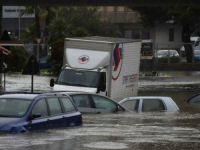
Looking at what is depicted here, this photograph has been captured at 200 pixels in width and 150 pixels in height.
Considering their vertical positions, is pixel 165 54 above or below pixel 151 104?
above

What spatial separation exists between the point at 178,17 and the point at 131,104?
46906mm

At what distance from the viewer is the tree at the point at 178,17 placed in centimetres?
6844

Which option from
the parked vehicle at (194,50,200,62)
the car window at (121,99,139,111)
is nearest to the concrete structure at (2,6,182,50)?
the parked vehicle at (194,50,200,62)

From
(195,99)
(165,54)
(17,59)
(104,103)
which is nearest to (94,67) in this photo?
(195,99)

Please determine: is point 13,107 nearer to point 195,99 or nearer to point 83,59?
point 195,99

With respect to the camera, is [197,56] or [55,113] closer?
[55,113]

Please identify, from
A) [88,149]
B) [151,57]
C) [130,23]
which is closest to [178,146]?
[88,149]

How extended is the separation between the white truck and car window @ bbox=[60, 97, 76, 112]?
33.0ft

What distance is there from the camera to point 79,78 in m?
30.1

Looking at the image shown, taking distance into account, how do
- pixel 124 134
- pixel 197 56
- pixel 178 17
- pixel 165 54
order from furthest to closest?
pixel 178 17
pixel 197 56
pixel 165 54
pixel 124 134

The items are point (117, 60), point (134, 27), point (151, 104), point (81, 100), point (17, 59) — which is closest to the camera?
point (81, 100)

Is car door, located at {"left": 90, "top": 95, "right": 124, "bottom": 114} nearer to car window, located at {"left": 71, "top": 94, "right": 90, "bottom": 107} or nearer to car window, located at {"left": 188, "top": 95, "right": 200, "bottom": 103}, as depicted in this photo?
car window, located at {"left": 71, "top": 94, "right": 90, "bottom": 107}

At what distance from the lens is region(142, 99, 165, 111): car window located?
969 inches

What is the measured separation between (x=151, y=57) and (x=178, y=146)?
144 feet
